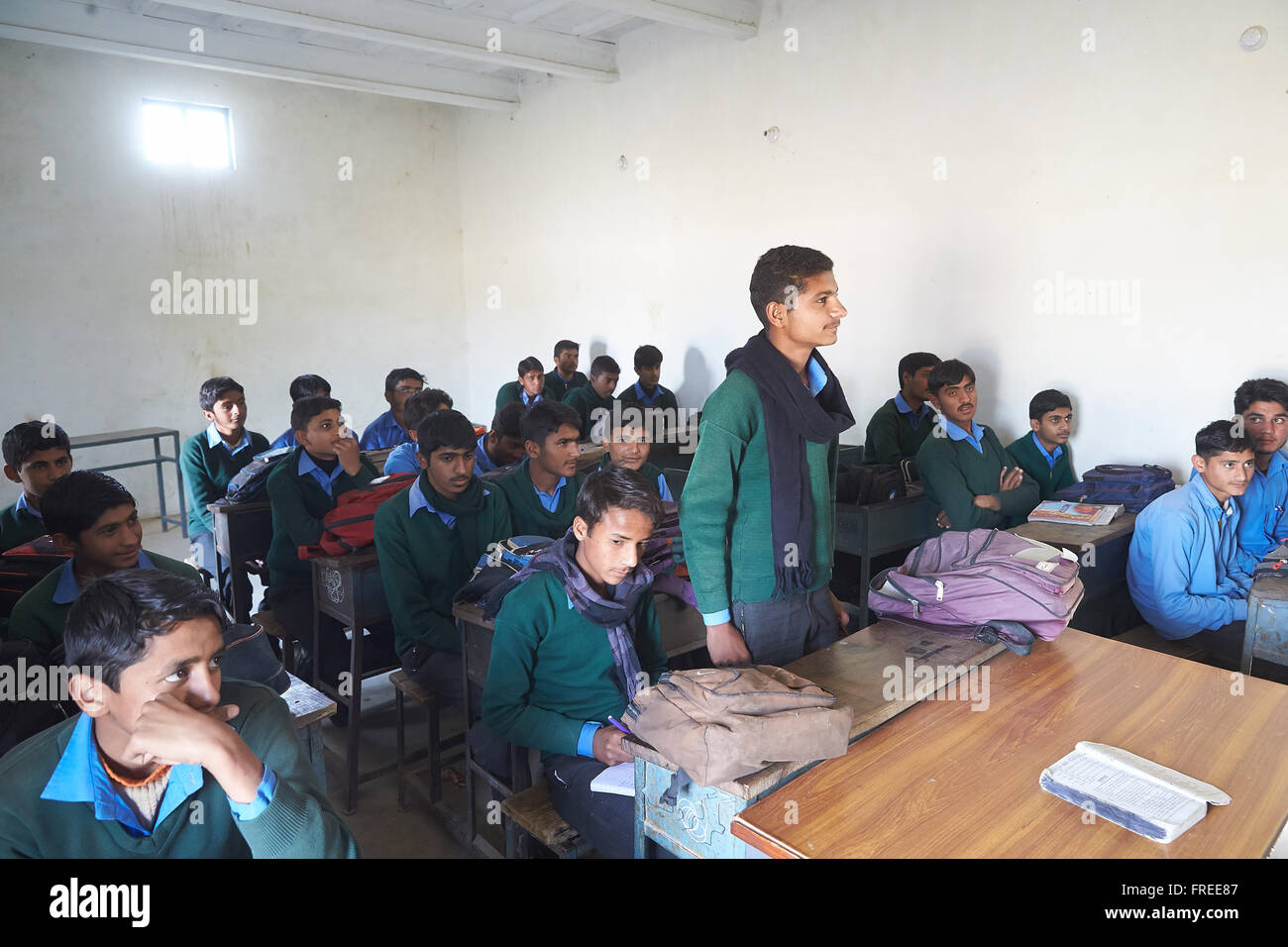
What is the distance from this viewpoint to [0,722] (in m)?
1.57

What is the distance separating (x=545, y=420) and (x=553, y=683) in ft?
4.43

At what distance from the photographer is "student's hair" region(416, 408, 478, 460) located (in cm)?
292

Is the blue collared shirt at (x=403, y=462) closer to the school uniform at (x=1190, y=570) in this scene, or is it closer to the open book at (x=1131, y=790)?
the school uniform at (x=1190, y=570)

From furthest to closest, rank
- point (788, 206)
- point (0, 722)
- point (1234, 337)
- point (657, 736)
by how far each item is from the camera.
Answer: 1. point (788, 206)
2. point (1234, 337)
3. point (0, 722)
4. point (657, 736)

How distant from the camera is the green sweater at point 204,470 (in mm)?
4293

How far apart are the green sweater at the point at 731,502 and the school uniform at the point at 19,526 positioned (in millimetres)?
2420

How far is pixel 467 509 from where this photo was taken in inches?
116

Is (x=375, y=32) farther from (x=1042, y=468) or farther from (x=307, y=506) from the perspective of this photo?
(x=1042, y=468)

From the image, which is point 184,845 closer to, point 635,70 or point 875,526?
point 875,526

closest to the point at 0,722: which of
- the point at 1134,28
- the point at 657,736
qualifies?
the point at 657,736

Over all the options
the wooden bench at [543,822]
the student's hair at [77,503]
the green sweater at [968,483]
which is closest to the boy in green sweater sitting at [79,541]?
the student's hair at [77,503]

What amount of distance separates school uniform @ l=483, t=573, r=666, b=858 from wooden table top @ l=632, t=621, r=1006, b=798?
0.44 meters

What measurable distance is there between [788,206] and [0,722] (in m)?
4.85

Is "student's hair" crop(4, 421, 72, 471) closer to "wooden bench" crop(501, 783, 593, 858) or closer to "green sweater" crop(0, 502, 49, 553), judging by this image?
"green sweater" crop(0, 502, 49, 553)
